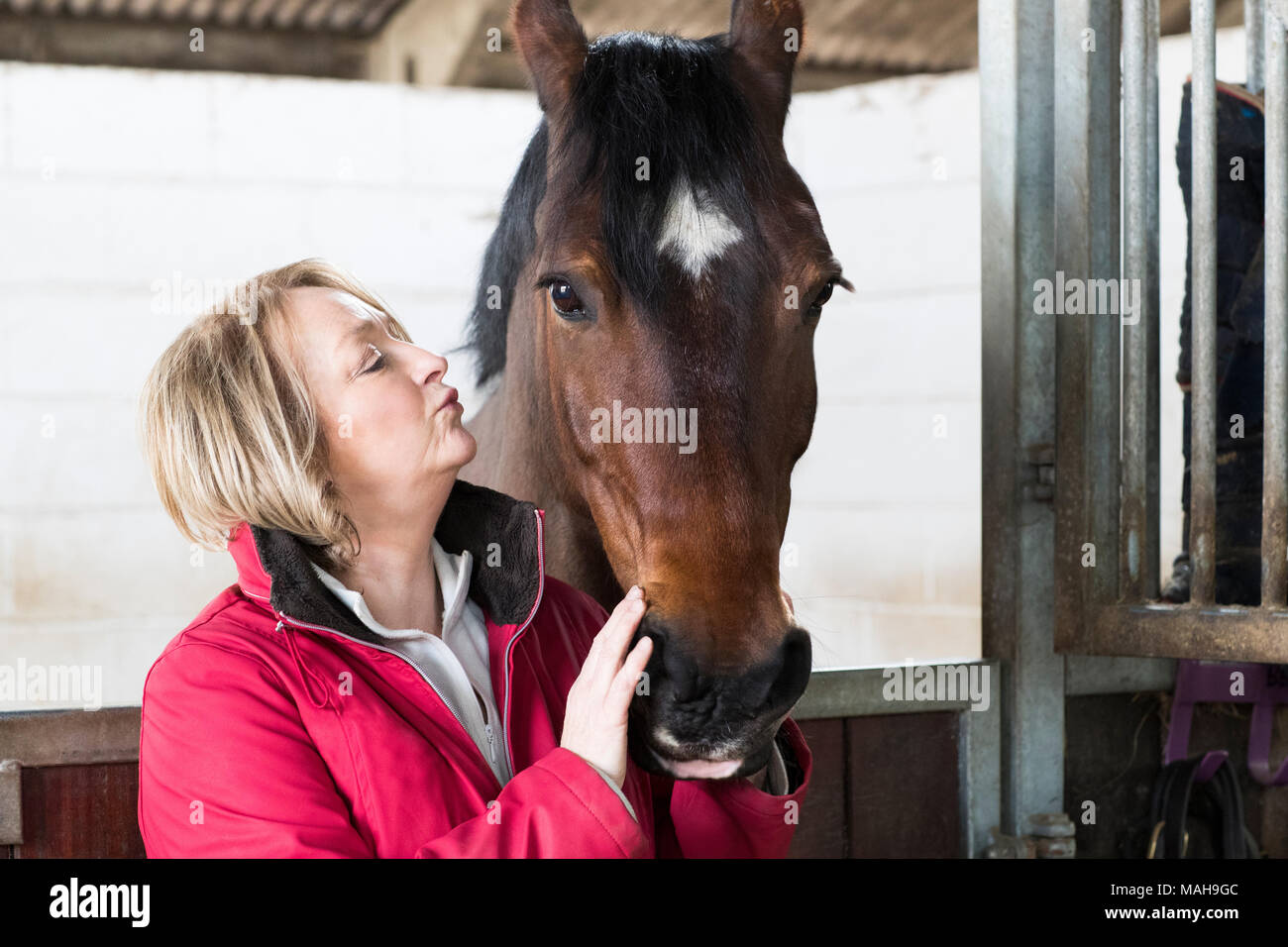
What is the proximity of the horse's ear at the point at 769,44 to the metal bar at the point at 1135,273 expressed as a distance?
628mm

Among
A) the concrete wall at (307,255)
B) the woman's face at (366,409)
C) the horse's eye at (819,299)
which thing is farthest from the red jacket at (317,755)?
the concrete wall at (307,255)

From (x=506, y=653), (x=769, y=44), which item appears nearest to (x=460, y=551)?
(x=506, y=653)

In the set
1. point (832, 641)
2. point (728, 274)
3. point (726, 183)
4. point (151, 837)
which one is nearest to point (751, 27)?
point (726, 183)

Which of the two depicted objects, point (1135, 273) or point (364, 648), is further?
point (1135, 273)

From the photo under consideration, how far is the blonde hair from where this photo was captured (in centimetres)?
123

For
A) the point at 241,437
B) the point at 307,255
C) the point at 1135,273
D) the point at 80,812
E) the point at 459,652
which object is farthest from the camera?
the point at 307,255

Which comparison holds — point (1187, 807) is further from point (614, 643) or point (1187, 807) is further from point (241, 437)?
point (241, 437)

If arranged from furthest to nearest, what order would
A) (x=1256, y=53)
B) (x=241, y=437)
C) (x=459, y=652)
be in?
(x=1256, y=53)
(x=459, y=652)
(x=241, y=437)

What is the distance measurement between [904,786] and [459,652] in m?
1.06

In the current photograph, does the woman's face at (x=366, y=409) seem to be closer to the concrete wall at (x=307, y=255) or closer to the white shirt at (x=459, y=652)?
the white shirt at (x=459, y=652)

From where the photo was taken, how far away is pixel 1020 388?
2.08m

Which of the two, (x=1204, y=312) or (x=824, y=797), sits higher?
(x=1204, y=312)

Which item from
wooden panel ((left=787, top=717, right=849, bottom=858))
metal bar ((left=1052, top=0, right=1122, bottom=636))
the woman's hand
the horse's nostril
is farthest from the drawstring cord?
metal bar ((left=1052, top=0, right=1122, bottom=636))

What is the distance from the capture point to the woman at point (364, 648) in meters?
1.09
